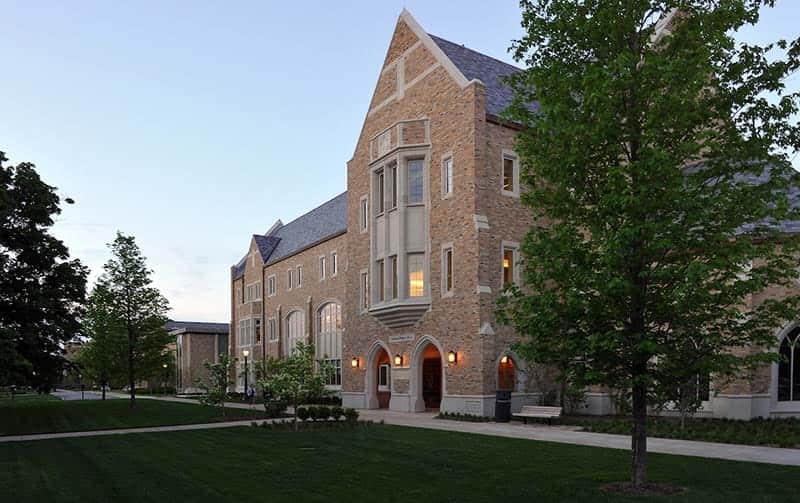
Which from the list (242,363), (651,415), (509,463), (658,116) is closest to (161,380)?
(242,363)

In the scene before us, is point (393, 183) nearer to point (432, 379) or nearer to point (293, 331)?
point (432, 379)

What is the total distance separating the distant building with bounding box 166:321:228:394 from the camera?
75750 millimetres

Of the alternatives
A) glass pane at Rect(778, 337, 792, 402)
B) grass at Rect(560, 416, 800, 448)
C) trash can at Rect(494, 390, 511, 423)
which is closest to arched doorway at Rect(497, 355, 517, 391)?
trash can at Rect(494, 390, 511, 423)

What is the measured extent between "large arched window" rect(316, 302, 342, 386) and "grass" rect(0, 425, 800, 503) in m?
23.8

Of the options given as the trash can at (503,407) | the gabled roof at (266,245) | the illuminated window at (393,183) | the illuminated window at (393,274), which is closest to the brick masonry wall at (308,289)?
the gabled roof at (266,245)

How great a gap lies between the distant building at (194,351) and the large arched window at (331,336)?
33997 mm

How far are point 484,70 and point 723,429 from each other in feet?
60.9

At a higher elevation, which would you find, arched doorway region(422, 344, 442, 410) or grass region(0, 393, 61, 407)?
arched doorway region(422, 344, 442, 410)

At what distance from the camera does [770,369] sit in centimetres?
2283

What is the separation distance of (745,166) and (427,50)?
21379 mm

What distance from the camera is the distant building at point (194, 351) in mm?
75750

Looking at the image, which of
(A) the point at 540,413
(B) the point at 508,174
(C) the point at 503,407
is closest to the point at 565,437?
(A) the point at 540,413

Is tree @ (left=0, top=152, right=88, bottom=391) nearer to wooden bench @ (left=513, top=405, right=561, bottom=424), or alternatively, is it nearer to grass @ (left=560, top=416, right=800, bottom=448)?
wooden bench @ (left=513, top=405, right=561, bottom=424)

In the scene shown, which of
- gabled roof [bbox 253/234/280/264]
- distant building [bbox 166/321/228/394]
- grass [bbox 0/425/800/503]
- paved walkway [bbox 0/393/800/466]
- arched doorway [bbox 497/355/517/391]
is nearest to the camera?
grass [bbox 0/425/800/503]
